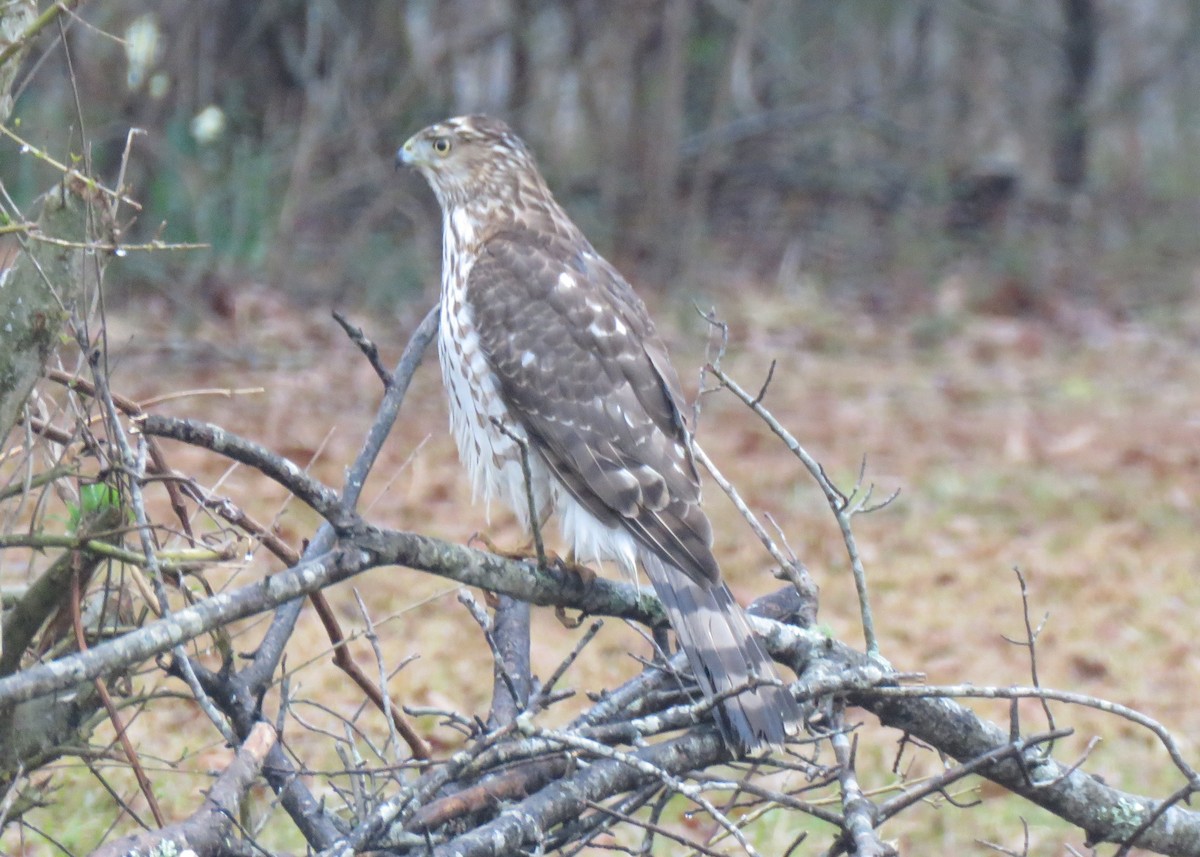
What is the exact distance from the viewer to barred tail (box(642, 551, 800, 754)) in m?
2.49

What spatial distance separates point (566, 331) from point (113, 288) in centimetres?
523

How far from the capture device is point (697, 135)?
11484mm

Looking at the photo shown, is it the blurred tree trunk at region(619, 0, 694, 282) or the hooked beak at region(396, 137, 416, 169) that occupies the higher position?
the blurred tree trunk at region(619, 0, 694, 282)

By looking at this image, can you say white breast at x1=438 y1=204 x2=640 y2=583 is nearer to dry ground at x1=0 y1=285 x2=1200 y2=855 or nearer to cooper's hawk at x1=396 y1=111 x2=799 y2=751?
cooper's hawk at x1=396 y1=111 x2=799 y2=751

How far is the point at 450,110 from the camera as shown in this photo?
394 inches

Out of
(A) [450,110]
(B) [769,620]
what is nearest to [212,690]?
(B) [769,620]

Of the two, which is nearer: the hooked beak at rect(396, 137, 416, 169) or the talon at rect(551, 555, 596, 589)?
the talon at rect(551, 555, 596, 589)

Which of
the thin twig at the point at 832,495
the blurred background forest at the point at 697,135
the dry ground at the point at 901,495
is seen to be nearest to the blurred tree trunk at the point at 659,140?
the blurred background forest at the point at 697,135

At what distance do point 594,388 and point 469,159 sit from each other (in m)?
1.01

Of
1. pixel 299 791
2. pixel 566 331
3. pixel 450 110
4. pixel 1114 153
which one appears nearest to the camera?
pixel 299 791

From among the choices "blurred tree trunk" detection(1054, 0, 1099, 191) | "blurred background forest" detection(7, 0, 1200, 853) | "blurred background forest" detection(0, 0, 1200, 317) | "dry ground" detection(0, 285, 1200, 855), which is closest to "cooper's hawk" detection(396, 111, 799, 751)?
"dry ground" detection(0, 285, 1200, 855)

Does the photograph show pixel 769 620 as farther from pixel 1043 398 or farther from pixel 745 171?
pixel 745 171

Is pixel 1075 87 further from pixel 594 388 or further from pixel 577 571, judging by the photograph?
pixel 577 571

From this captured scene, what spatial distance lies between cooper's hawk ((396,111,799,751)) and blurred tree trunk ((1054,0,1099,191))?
33.3 feet
